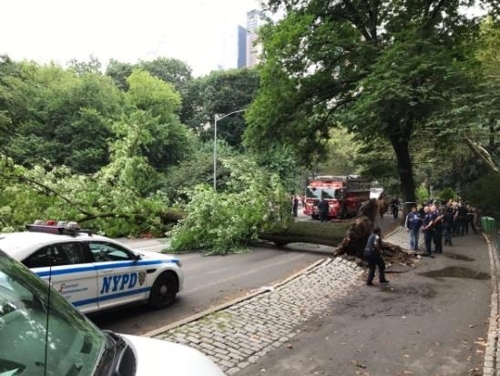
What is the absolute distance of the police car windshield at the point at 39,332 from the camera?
5.95 feet

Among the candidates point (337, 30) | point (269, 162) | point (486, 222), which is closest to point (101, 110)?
point (269, 162)

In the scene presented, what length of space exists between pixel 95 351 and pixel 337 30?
2199 cm

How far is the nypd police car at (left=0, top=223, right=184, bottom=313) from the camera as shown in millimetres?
7022

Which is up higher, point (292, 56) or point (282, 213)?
point (292, 56)

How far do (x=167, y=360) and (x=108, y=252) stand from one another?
617 cm

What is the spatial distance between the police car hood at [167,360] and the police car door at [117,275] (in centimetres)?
547

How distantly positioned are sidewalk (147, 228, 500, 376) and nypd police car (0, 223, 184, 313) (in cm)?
122

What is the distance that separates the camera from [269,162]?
44156mm

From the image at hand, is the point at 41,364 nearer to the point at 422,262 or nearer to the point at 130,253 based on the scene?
the point at 130,253

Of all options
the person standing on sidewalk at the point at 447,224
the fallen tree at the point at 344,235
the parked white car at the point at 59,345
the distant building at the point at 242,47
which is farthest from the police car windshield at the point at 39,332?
the distant building at the point at 242,47

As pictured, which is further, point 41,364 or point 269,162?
point 269,162

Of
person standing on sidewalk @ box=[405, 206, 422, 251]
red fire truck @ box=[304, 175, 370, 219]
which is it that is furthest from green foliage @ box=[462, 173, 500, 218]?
person standing on sidewalk @ box=[405, 206, 422, 251]

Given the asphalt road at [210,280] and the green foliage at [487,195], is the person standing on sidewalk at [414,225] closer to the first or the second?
the asphalt road at [210,280]

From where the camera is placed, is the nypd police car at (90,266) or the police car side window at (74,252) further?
the police car side window at (74,252)
